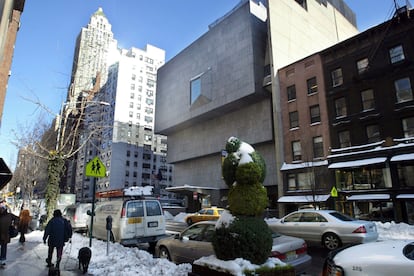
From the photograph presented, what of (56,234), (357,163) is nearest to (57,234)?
(56,234)

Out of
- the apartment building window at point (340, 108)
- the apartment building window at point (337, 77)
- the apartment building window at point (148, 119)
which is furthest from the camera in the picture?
the apartment building window at point (148, 119)

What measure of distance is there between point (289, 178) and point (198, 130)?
69.8 ft

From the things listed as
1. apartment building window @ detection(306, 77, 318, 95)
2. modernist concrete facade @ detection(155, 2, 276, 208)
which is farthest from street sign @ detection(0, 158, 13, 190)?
modernist concrete facade @ detection(155, 2, 276, 208)

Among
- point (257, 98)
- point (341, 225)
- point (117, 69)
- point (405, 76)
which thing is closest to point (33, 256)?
point (341, 225)

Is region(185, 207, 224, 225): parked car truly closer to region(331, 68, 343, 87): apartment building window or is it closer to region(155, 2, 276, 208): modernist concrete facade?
region(155, 2, 276, 208): modernist concrete facade

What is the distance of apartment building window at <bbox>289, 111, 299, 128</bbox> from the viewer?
3219 cm

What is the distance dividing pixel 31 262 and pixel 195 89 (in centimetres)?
3906

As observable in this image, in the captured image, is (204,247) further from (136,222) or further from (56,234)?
(136,222)

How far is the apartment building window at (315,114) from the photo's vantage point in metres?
30.1

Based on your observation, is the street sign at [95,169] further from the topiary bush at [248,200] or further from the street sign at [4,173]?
the topiary bush at [248,200]

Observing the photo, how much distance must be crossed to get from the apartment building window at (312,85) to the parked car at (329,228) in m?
21.2

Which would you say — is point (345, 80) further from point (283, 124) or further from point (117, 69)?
point (117, 69)

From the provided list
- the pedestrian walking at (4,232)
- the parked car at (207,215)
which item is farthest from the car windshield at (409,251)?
the parked car at (207,215)

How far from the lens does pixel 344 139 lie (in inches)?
1080
